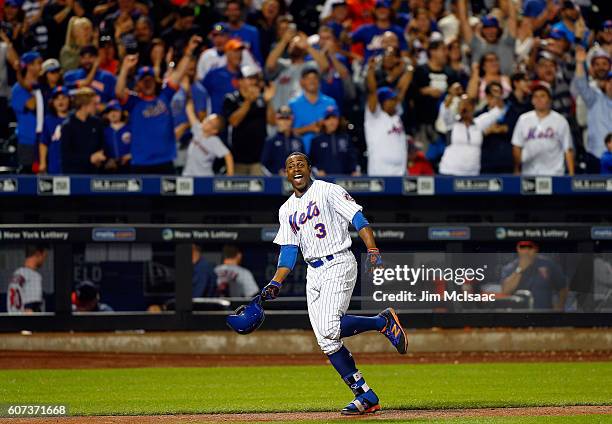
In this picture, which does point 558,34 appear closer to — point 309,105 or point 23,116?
point 309,105

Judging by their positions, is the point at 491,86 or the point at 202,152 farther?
the point at 491,86

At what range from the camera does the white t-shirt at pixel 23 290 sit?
12.2 meters

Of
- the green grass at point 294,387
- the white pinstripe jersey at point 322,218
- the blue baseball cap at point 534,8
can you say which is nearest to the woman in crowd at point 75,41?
the green grass at point 294,387

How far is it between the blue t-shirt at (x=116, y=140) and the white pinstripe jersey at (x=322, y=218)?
18.4 ft

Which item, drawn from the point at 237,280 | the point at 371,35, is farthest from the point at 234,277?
the point at 371,35

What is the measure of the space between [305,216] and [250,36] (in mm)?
7205

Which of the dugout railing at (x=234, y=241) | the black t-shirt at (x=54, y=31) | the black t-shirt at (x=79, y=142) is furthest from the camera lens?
the black t-shirt at (x=54, y=31)

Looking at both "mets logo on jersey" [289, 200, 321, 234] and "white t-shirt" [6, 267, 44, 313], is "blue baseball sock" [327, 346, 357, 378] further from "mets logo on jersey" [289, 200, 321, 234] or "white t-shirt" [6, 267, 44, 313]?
"white t-shirt" [6, 267, 44, 313]

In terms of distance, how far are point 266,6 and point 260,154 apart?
2.49 metres

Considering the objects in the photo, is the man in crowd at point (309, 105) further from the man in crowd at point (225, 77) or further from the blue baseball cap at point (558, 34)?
the blue baseball cap at point (558, 34)

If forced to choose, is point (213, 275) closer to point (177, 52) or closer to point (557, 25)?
point (177, 52)

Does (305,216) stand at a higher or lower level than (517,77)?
lower

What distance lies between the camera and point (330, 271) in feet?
24.9

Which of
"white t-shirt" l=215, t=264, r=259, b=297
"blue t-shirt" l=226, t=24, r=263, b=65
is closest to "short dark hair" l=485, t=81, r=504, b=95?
"blue t-shirt" l=226, t=24, r=263, b=65
